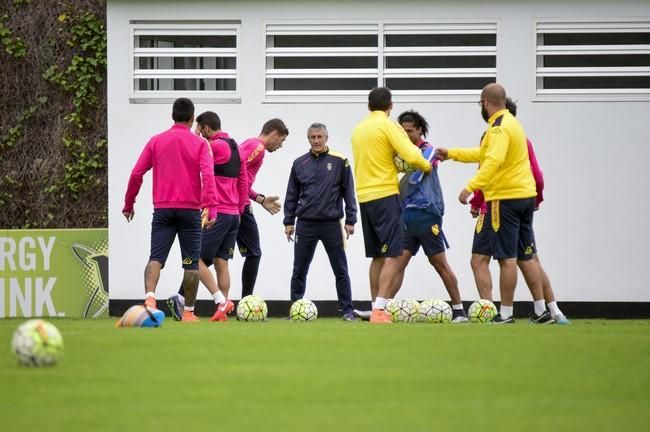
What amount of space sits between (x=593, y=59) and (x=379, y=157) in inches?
201

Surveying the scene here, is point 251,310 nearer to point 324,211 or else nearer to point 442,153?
point 324,211

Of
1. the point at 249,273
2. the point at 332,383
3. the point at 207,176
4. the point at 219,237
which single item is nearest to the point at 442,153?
the point at 207,176

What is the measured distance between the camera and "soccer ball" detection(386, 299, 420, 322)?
12.9 metres

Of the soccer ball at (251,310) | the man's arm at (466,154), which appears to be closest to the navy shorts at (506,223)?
the man's arm at (466,154)

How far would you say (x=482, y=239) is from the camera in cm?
1266

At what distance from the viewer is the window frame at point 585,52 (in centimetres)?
1599

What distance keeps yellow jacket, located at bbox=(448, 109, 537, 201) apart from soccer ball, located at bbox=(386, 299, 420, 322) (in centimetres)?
141

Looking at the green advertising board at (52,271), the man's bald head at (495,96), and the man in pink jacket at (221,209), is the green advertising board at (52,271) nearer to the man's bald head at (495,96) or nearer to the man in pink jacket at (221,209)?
the man in pink jacket at (221,209)

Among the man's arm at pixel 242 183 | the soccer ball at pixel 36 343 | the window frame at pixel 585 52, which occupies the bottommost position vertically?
the soccer ball at pixel 36 343

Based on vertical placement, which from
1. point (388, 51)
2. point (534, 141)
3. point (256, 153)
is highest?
point (388, 51)

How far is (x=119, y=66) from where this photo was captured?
53.5 feet

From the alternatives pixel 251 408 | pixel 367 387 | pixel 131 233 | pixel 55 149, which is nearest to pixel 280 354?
pixel 367 387

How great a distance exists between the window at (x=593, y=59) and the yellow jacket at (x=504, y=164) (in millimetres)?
4032

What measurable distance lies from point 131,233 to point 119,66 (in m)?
2.13
